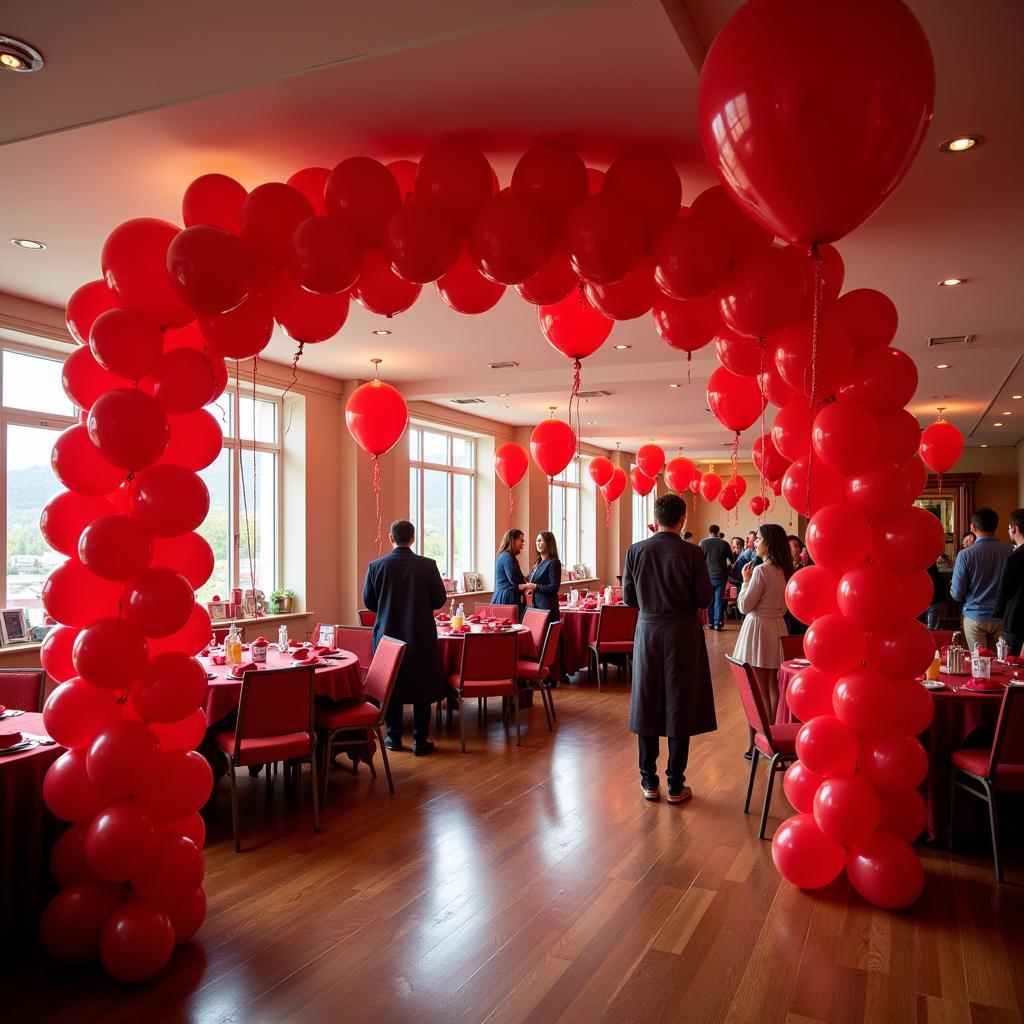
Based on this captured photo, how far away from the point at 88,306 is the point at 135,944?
2.42m

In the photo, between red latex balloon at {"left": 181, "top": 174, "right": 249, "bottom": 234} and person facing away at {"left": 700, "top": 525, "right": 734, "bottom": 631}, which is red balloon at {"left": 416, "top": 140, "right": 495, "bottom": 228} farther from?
person facing away at {"left": 700, "top": 525, "right": 734, "bottom": 631}

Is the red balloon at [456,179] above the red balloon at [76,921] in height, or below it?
above

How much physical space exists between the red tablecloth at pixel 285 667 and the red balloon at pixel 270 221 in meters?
2.40

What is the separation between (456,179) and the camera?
314 cm

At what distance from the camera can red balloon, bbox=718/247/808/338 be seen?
9.73 feet

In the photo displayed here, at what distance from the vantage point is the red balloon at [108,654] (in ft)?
9.59

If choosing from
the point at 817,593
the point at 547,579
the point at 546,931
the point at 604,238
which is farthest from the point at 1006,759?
the point at 547,579

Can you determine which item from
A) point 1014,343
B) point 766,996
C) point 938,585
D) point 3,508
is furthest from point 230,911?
point 938,585

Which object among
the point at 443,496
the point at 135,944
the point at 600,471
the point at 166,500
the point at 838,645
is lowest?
the point at 135,944

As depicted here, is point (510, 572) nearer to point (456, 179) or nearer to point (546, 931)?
point (546, 931)

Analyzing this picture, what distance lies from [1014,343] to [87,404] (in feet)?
23.1

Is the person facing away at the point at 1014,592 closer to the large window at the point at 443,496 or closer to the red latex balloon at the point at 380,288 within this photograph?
the red latex balloon at the point at 380,288

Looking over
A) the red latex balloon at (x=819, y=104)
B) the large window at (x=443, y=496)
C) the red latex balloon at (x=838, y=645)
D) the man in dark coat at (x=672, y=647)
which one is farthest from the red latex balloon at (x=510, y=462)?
the red latex balloon at (x=819, y=104)

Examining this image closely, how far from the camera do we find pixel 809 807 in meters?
3.66
